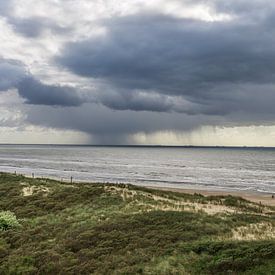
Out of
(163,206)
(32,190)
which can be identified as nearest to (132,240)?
(163,206)

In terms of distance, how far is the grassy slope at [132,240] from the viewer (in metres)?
19.0

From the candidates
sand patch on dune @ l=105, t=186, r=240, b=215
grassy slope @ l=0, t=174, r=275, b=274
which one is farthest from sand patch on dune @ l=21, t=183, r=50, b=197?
sand patch on dune @ l=105, t=186, r=240, b=215

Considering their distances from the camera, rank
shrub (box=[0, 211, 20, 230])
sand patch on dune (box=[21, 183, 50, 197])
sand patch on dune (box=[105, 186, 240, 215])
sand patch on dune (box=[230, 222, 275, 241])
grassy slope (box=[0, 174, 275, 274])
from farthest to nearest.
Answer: sand patch on dune (box=[21, 183, 50, 197]) < sand patch on dune (box=[105, 186, 240, 215]) < shrub (box=[0, 211, 20, 230]) < sand patch on dune (box=[230, 222, 275, 241]) < grassy slope (box=[0, 174, 275, 274])

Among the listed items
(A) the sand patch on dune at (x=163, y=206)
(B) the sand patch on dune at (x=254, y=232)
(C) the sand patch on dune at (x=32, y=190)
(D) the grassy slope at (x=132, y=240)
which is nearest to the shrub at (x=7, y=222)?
(D) the grassy slope at (x=132, y=240)

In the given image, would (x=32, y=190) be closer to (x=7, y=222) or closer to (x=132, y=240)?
(x=7, y=222)

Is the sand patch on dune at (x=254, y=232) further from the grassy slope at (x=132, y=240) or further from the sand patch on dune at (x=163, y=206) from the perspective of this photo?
the sand patch on dune at (x=163, y=206)

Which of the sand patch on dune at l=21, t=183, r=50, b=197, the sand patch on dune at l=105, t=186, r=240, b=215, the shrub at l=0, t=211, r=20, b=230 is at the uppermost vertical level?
the sand patch on dune at l=105, t=186, r=240, b=215

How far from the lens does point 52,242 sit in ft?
80.7

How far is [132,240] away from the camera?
23.2 metres

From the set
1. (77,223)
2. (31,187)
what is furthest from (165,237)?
(31,187)

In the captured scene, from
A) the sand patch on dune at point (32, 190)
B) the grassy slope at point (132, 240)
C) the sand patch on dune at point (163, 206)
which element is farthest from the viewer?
the sand patch on dune at point (32, 190)

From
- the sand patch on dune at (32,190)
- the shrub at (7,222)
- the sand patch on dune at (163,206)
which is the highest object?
the sand patch on dune at (163,206)

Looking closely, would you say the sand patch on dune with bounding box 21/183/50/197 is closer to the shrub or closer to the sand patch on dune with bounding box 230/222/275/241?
the shrub

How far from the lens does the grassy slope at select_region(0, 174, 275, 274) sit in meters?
19.0
